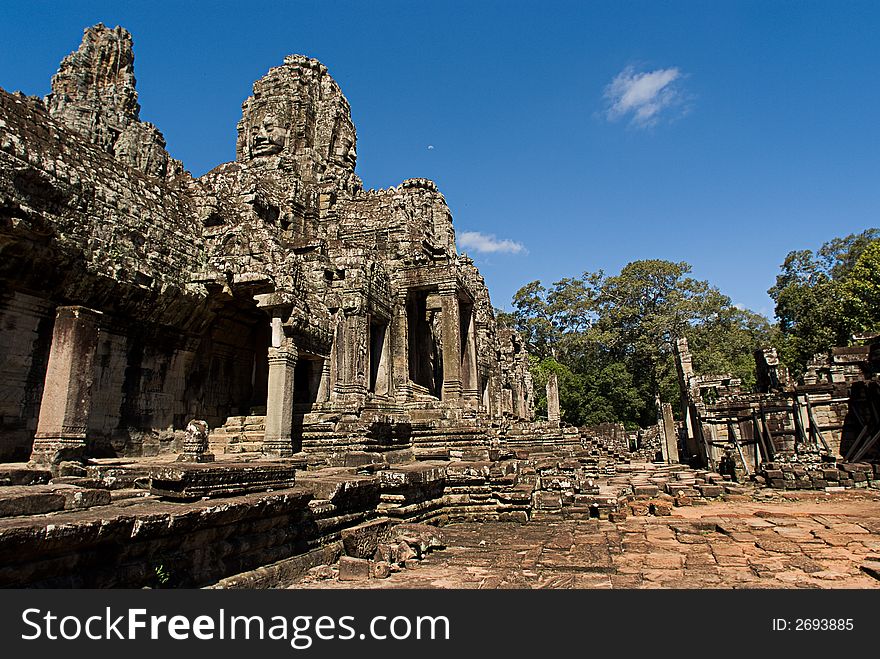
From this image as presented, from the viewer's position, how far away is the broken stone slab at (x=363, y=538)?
538 centimetres

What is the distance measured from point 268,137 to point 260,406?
55.6ft

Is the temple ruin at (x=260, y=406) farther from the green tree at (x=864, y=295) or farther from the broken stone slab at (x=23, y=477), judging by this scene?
the green tree at (x=864, y=295)

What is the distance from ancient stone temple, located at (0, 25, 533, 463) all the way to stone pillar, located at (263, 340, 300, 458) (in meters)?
0.03

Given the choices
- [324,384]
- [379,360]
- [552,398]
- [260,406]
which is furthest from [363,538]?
[552,398]

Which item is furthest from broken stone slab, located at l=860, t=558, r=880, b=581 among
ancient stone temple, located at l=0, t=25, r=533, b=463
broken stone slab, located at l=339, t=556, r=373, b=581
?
ancient stone temple, located at l=0, t=25, r=533, b=463

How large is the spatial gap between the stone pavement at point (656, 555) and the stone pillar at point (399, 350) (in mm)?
9408

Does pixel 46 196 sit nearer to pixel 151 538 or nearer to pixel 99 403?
pixel 99 403

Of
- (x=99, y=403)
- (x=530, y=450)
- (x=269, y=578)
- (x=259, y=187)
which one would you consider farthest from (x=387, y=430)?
(x=259, y=187)

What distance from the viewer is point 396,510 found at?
673 cm

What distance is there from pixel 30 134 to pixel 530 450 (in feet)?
41.1

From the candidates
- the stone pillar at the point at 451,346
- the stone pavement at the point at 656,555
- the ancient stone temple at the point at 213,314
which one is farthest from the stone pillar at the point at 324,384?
the stone pavement at the point at 656,555

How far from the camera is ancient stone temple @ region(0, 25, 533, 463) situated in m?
8.27

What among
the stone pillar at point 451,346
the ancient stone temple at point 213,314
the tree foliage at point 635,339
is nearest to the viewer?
the ancient stone temple at point 213,314

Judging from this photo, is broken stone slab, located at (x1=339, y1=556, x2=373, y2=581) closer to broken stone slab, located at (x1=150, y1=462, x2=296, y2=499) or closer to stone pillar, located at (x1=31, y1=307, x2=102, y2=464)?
broken stone slab, located at (x1=150, y1=462, x2=296, y2=499)
